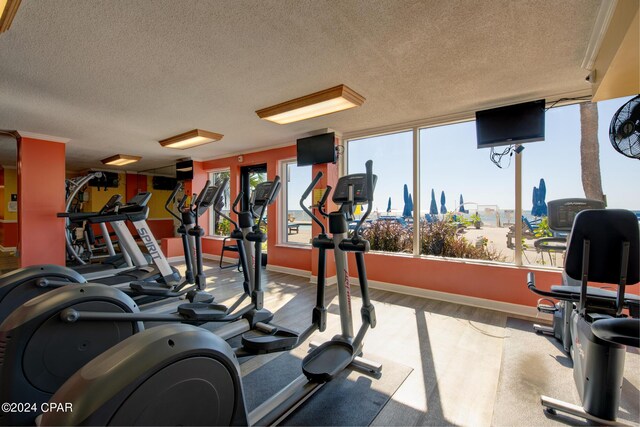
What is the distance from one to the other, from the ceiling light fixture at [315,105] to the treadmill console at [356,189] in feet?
4.02

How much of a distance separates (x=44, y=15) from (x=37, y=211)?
3.95 meters

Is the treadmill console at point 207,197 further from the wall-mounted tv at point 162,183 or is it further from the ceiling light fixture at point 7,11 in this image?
the wall-mounted tv at point 162,183

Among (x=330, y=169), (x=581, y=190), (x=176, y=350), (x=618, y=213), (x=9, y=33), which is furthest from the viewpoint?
(x=330, y=169)

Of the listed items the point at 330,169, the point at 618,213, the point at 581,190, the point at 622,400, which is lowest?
the point at 622,400

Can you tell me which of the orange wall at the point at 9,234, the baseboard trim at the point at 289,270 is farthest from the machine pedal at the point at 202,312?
the orange wall at the point at 9,234

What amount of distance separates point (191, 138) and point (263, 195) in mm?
2795

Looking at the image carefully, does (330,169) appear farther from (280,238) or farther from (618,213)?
(618,213)

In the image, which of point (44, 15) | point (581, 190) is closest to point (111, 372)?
point (44, 15)

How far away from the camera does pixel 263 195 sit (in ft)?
9.22

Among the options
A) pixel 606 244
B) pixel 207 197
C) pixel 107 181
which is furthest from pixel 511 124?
pixel 107 181

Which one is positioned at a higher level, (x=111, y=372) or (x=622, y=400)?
(x=111, y=372)

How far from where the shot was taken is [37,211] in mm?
4477

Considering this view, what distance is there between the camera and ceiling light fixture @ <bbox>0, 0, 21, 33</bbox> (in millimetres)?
1658

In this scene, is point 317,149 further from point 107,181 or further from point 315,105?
point 107,181
